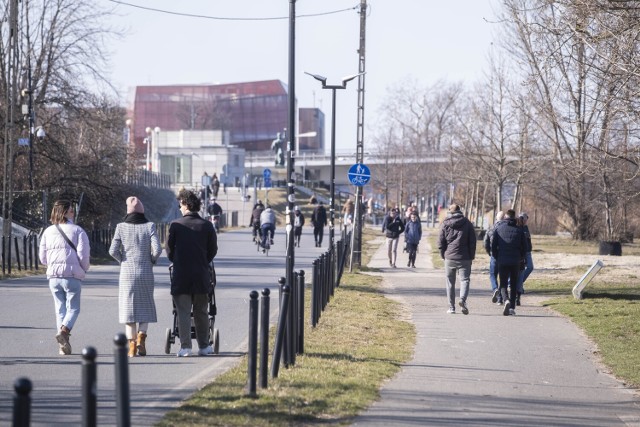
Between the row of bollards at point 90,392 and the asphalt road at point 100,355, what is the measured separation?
1.56 meters

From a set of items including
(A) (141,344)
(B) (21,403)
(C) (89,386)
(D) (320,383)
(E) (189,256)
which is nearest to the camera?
(B) (21,403)

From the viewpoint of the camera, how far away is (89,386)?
5.36m

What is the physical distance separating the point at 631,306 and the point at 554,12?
5645mm

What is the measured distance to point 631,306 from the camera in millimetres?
19078

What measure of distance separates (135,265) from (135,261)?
0.04 meters

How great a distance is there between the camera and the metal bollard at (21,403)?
15.1 feet

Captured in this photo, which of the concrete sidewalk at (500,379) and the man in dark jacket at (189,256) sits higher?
the man in dark jacket at (189,256)

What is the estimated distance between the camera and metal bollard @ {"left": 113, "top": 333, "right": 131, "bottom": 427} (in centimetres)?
572

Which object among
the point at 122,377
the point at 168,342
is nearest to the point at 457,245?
the point at 168,342

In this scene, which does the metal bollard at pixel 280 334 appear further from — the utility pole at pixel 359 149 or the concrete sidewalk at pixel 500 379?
the utility pole at pixel 359 149

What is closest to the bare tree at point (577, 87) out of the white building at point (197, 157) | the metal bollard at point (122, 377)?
the metal bollard at point (122, 377)

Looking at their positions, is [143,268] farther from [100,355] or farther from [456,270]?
[456,270]

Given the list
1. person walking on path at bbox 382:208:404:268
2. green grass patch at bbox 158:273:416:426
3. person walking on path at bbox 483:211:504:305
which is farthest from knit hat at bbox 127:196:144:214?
person walking on path at bbox 382:208:404:268

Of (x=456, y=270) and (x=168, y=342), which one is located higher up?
(x=456, y=270)
